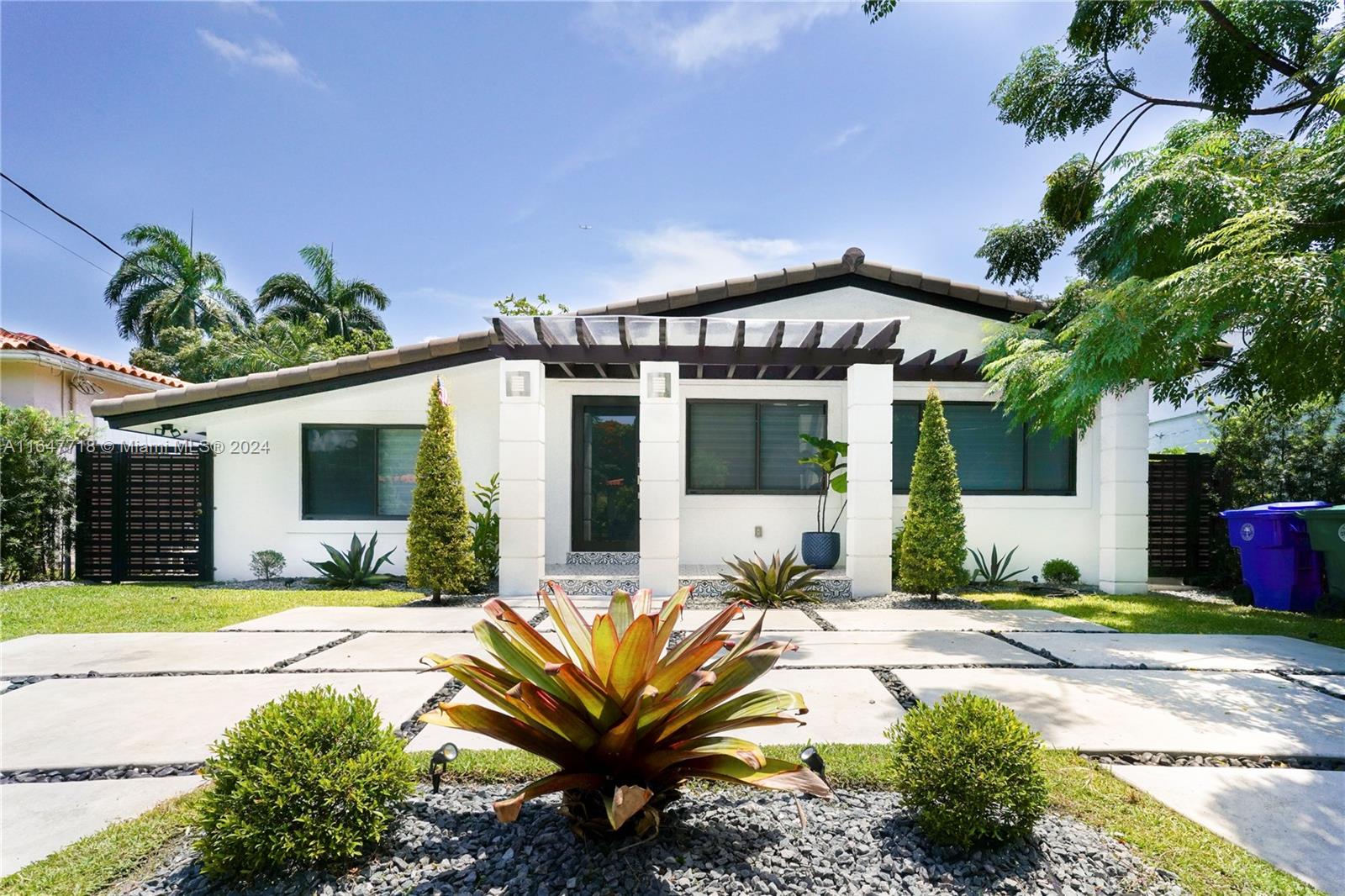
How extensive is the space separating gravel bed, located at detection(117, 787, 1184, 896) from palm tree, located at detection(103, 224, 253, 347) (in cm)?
2931

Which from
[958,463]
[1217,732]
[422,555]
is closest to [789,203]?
[958,463]

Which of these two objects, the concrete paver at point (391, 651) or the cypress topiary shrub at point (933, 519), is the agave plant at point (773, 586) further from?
the concrete paver at point (391, 651)

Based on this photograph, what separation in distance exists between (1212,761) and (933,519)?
4526 millimetres

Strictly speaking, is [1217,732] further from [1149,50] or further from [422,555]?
[1149,50]

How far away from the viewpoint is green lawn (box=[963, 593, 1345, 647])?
5969 millimetres

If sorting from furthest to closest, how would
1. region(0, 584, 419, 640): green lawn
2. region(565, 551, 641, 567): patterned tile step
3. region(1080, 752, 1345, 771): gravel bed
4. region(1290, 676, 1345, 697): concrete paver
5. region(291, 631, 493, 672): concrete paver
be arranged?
region(565, 551, 641, 567): patterned tile step
region(0, 584, 419, 640): green lawn
region(291, 631, 493, 672): concrete paver
region(1290, 676, 1345, 697): concrete paver
region(1080, 752, 1345, 771): gravel bed

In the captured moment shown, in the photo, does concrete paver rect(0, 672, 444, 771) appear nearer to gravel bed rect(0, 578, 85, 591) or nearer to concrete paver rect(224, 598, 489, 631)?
concrete paver rect(224, 598, 489, 631)

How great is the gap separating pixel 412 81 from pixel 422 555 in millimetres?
6946

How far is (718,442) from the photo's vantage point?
962 cm

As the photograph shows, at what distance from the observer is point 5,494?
8.40 metres

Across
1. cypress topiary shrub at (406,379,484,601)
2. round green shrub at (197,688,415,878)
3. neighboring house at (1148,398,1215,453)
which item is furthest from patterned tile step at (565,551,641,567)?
neighboring house at (1148,398,1215,453)

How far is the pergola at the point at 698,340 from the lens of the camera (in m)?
7.05

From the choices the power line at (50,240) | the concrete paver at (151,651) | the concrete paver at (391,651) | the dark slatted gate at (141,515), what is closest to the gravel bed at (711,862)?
the concrete paver at (391,651)

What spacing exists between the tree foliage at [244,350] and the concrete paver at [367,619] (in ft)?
51.1
